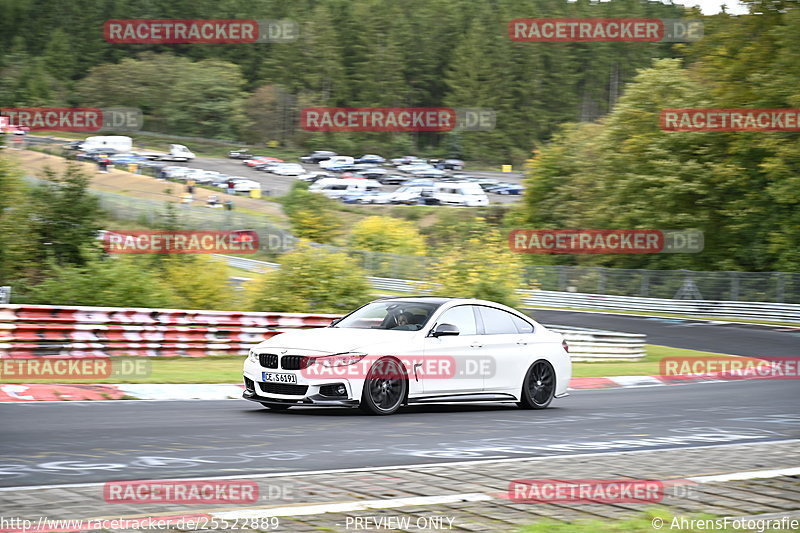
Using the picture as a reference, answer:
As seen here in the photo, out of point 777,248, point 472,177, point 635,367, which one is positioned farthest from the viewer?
point 472,177

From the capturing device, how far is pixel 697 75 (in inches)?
2256

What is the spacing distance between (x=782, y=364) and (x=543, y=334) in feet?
50.8

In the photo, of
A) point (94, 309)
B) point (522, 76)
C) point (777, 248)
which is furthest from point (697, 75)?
point (522, 76)

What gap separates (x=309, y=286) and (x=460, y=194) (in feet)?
214

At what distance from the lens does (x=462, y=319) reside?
533 inches

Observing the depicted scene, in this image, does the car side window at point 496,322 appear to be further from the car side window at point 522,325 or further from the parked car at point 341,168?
the parked car at point 341,168

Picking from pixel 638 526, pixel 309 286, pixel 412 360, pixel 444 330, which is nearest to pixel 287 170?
pixel 309 286

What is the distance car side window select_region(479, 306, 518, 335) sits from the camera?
1378 centimetres

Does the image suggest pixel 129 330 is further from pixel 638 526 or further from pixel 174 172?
pixel 174 172

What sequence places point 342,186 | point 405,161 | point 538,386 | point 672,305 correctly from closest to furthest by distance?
point 538,386
point 672,305
point 342,186
point 405,161

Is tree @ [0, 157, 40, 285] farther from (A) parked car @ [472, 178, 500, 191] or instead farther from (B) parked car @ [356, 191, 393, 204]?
(A) parked car @ [472, 178, 500, 191]

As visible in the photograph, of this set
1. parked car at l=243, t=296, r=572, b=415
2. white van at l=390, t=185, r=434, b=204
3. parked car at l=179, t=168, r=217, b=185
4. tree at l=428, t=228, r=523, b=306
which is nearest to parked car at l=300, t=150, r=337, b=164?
white van at l=390, t=185, r=434, b=204

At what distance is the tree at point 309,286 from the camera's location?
2586 cm

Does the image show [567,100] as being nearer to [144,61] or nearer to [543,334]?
[144,61]
